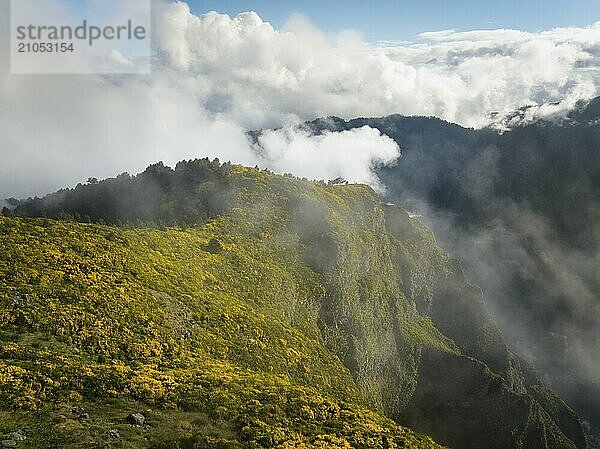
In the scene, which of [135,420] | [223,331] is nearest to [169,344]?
[223,331]

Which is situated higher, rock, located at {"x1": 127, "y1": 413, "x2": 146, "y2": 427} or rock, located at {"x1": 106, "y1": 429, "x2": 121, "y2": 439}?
rock, located at {"x1": 106, "y1": 429, "x2": 121, "y2": 439}

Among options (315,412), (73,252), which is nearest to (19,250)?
(73,252)

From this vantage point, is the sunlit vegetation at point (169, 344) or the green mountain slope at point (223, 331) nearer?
the sunlit vegetation at point (169, 344)

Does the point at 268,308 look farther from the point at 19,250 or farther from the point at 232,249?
the point at 19,250

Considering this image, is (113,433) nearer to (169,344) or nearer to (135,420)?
(135,420)

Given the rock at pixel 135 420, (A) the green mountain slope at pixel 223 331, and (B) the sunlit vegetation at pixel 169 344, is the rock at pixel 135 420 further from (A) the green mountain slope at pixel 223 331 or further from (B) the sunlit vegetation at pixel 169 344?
(B) the sunlit vegetation at pixel 169 344

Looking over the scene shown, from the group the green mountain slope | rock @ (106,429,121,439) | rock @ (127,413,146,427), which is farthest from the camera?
→ the green mountain slope

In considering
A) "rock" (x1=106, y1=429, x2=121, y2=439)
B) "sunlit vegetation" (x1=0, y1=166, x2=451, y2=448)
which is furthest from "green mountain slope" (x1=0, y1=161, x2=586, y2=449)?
"sunlit vegetation" (x1=0, y1=166, x2=451, y2=448)

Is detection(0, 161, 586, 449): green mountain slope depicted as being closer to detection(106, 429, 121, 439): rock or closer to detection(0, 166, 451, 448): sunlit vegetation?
detection(106, 429, 121, 439): rock

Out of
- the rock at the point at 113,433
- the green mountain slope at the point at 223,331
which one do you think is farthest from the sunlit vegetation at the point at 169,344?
the rock at the point at 113,433
